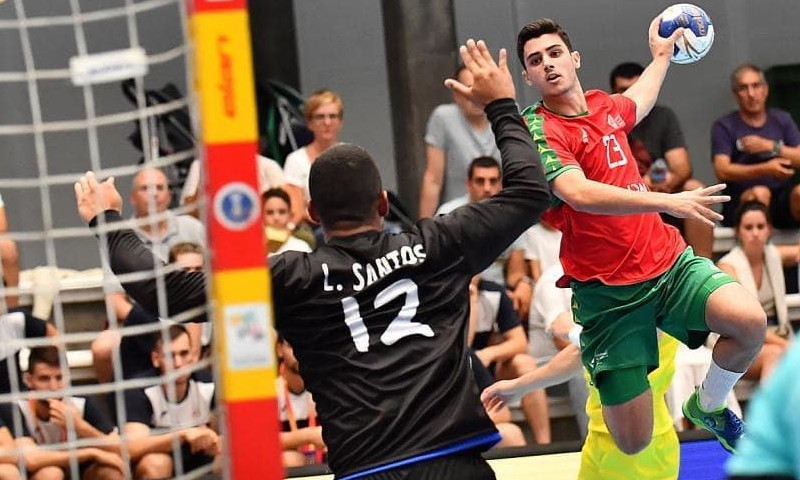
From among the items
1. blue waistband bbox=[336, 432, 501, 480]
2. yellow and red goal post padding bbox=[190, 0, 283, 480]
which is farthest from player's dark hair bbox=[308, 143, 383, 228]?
yellow and red goal post padding bbox=[190, 0, 283, 480]

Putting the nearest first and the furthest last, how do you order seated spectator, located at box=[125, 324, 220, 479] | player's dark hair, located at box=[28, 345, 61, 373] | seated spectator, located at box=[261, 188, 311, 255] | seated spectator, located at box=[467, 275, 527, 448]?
seated spectator, located at box=[125, 324, 220, 479], player's dark hair, located at box=[28, 345, 61, 373], seated spectator, located at box=[467, 275, 527, 448], seated spectator, located at box=[261, 188, 311, 255]

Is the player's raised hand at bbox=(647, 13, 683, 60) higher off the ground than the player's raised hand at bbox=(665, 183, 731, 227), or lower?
higher

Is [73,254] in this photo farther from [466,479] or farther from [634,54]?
[466,479]

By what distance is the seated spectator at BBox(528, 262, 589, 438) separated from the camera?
7.68 meters

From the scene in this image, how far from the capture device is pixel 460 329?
391 centimetres

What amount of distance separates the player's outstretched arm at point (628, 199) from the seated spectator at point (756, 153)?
414 cm

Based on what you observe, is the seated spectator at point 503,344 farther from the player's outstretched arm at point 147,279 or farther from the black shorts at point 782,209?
the player's outstretched arm at point 147,279

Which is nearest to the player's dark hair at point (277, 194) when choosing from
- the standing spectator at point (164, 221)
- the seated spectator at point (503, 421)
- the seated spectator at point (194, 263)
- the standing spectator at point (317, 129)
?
the standing spectator at point (317, 129)

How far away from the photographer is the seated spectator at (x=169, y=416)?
19.8 feet

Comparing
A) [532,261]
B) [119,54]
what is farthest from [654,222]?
[532,261]

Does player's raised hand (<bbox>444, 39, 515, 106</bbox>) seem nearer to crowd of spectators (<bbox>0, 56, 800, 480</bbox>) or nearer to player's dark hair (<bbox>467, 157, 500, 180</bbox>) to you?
crowd of spectators (<bbox>0, 56, 800, 480</bbox>)

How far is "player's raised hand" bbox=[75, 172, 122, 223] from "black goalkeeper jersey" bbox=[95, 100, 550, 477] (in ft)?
0.13

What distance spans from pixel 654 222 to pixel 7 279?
3313mm

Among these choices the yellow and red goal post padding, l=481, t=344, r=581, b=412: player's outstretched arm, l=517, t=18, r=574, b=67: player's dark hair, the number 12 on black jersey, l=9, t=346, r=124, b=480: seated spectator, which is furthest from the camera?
l=9, t=346, r=124, b=480: seated spectator
